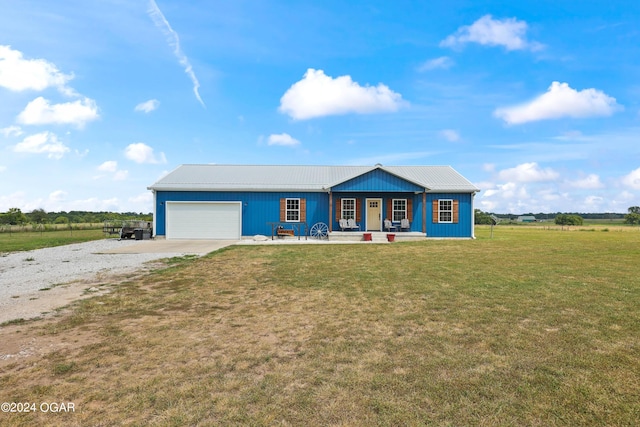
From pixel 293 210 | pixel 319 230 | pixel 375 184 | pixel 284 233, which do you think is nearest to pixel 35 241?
pixel 284 233

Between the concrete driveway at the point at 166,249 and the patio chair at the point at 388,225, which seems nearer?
the concrete driveway at the point at 166,249

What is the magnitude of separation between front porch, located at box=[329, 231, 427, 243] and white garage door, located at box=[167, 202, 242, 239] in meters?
6.05

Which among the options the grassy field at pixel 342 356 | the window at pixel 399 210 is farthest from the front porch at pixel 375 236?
the grassy field at pixel 342 356

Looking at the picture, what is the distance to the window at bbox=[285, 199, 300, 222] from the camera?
2070cm

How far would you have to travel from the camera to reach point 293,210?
2073 centimetres

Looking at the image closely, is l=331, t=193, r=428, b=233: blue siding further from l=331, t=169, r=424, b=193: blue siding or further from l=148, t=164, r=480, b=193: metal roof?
l=331, t=169, r=424, b=193: blue siding

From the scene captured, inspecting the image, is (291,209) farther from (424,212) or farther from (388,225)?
(424,212)

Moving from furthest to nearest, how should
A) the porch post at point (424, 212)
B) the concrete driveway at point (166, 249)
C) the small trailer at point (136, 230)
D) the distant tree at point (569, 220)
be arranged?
the distant tree at point (569, 220) → the small trailer at point (136, 230) → the porch post at point (424, 212) → the concrete driveway at point (166, 249)

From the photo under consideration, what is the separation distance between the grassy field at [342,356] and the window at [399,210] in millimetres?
13152

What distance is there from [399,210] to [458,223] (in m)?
3.77

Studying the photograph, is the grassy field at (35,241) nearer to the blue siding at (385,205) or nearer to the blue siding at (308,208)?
the blue siding at (308,208)

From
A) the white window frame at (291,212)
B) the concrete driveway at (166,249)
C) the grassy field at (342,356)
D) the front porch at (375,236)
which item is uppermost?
the white window frame at (291,212)

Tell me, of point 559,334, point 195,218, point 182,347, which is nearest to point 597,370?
point 559,334

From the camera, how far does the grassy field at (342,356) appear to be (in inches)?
110
